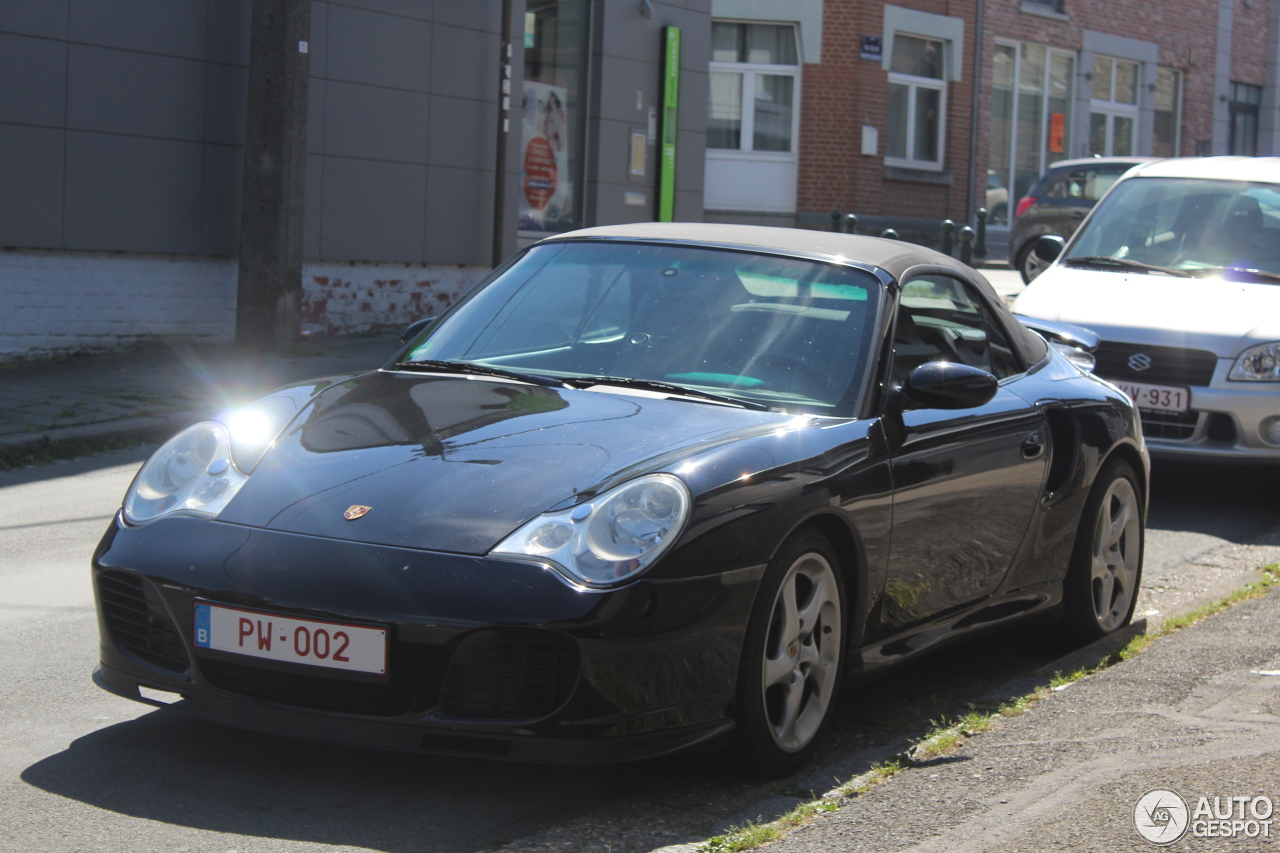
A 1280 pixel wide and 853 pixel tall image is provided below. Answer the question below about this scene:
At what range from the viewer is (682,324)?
14.9 ft

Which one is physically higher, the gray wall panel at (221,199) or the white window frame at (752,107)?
the white window frame at (752,107)

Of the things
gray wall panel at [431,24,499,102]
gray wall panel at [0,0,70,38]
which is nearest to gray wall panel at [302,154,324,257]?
gray wall panel at [431,24,499,102]

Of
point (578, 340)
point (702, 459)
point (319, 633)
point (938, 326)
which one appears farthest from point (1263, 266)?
point (319, 633)

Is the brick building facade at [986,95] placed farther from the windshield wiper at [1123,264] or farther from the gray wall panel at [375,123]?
the windshield wiper at [1123,264]

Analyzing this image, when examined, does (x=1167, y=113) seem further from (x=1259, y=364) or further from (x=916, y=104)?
(x=1259, y=364)

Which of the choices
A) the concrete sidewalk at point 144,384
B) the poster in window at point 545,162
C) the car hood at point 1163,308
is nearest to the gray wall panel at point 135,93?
the concrete sidewalk at point 144,384

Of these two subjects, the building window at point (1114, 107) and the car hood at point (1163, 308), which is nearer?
the car hood at point (1163, 308)

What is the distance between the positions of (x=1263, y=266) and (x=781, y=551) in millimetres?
6306

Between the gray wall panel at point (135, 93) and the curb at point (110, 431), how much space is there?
325 cm

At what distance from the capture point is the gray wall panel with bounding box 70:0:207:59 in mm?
11359

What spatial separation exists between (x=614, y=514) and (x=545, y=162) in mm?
13120

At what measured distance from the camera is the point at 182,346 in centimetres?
1216

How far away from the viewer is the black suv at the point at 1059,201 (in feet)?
63.9

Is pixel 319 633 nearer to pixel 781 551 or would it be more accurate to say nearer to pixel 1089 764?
pixel 781 551
